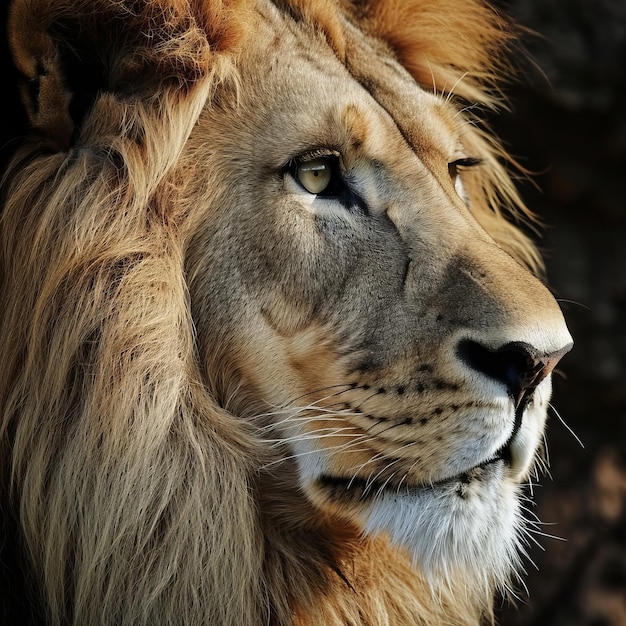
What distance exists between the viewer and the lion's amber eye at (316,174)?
2.13 metres

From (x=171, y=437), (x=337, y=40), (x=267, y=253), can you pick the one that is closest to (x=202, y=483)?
(x=171, y=437)

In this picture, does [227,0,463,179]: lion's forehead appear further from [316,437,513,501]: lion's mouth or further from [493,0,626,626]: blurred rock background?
[493,0,626,626]: blurred rock background

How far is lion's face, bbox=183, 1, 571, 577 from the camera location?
1.92 metres

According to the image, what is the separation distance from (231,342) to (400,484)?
48 cm

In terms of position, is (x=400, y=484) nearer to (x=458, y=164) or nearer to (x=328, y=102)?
(x=328, y=102)

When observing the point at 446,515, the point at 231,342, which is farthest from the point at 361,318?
the point at 446,515

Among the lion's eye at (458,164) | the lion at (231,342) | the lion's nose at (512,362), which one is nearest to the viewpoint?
the lion's nose at (512,362)

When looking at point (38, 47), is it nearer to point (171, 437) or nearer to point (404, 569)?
point (171, 437)

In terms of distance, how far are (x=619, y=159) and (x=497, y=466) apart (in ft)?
9.04

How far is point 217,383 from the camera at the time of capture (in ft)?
6.95

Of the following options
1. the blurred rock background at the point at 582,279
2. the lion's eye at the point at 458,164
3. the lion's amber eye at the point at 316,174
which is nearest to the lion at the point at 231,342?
the lion's amber eye at the point at 316,174

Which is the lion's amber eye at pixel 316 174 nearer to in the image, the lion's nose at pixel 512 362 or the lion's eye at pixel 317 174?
the lion's eye at pixel 317 174

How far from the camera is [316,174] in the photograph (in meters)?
2.15

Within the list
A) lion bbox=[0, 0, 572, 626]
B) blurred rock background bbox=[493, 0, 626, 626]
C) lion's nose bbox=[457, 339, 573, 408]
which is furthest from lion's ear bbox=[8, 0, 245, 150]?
blurred rock background bbox=[493, 0, 626, 626]
